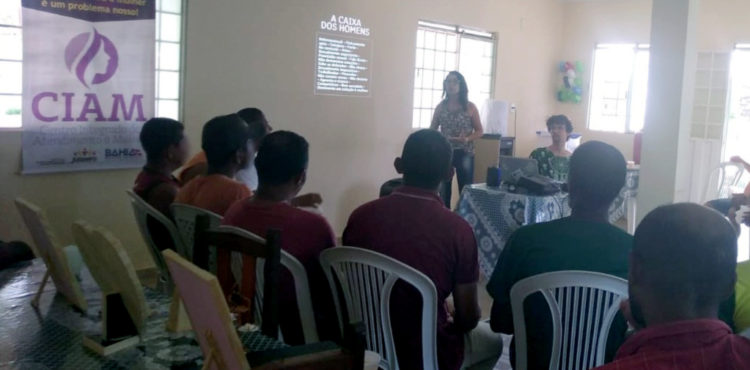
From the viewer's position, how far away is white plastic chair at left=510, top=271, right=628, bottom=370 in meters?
1.85

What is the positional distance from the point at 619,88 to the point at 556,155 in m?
3.35

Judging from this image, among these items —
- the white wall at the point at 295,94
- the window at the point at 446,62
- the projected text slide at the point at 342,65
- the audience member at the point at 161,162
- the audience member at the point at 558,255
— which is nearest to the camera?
the audience member at the point at 558,255

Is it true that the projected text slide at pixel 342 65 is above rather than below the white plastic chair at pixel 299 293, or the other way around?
above

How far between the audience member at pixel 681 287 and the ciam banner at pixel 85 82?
3.63 m

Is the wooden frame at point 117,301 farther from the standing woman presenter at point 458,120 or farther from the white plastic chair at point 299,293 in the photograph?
the standing woman presenter at point 458,120

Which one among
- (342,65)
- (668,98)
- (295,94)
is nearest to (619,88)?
(668,98)

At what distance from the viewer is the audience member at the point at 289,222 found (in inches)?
83.3

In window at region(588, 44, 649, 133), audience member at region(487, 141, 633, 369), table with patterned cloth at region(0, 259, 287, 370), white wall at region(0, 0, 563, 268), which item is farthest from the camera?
window at region(588, 44, 649, 133)

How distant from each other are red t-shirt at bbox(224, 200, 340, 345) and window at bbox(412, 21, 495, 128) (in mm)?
4449

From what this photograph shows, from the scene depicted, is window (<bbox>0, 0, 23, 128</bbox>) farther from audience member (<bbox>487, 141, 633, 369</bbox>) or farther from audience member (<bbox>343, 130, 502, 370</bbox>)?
audience member (<bbox>487, 141, 633, 369</bbox>)

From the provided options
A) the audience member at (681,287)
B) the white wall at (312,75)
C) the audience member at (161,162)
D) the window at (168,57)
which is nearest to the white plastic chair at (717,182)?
the white wall at (312,75)

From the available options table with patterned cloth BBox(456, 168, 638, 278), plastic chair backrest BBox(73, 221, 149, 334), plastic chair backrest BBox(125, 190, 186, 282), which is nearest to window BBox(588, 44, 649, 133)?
table with patterned cloth BBox(456, 168, 638, 278)

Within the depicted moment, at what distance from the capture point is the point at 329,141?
5.71m

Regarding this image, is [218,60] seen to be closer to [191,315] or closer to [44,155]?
[44,155]
